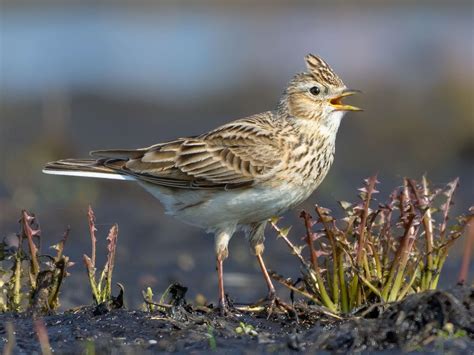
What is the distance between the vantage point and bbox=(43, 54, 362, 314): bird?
753 cm

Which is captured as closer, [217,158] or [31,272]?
[31,272]

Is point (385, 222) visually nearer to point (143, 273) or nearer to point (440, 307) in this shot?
point (440, 307)

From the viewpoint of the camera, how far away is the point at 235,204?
24.7ft

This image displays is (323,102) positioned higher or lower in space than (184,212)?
higher

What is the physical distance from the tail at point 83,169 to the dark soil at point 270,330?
138cm

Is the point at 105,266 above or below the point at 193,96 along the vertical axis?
above

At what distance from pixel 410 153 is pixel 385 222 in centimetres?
971

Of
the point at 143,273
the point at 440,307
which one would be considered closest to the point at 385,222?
the point at 440,307

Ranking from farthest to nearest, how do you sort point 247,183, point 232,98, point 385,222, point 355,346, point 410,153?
1. point 232,98
2. point 410,153
3. point 247,183
4. point 385,222
5. point 355,346

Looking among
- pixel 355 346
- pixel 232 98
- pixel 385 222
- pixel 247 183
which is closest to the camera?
pixel 355 346

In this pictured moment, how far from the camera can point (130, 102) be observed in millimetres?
21719

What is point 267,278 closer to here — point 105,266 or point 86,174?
point 105,266

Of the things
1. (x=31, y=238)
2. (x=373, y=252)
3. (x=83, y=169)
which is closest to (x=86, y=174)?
(x=83, y=169)

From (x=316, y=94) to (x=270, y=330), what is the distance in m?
1.99
